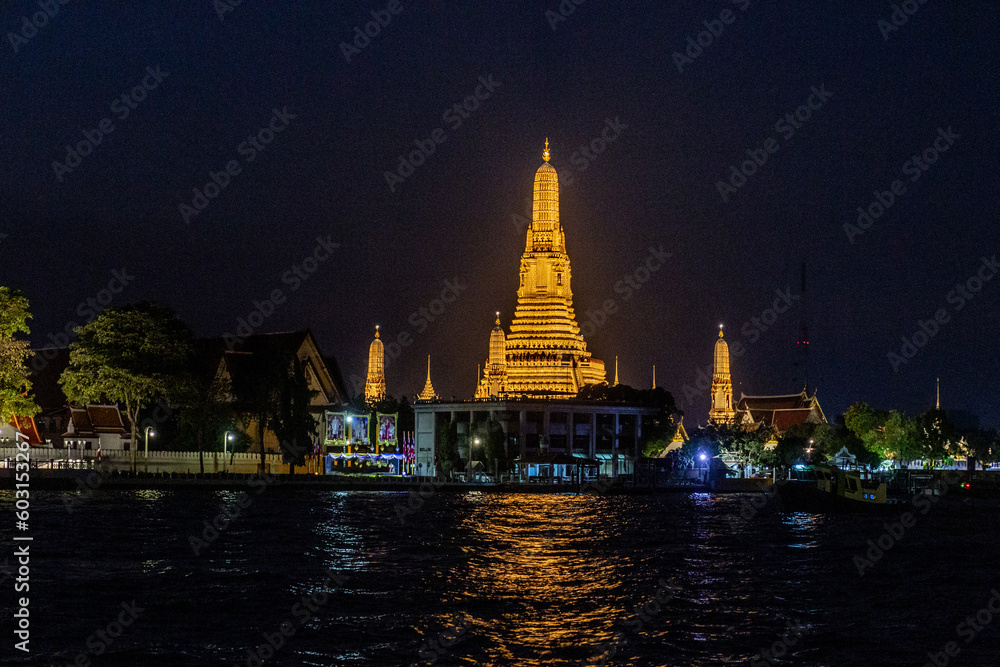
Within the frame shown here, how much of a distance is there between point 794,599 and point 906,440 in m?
93.9

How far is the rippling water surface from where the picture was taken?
26.7m

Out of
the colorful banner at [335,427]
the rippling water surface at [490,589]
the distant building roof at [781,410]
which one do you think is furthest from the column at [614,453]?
the rippling water surface at [490,589]

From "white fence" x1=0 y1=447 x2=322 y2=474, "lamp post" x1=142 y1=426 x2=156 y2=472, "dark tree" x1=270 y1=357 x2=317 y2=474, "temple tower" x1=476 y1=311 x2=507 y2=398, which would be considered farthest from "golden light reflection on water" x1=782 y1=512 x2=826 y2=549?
"temple tower" x1=476 y1=311 x2=507 y2=398

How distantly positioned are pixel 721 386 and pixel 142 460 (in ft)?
278

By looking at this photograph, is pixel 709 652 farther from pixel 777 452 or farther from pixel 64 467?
pixel 777 452

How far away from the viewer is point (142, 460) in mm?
87125

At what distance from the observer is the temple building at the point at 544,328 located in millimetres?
142250

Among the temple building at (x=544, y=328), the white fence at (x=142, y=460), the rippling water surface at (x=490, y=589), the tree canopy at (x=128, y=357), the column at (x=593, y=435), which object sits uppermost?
the temple building at (x=544, y=328)

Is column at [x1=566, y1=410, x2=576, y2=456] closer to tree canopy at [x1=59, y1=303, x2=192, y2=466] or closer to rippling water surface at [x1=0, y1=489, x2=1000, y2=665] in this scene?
tree canopy at [x1=59, y1=303, x2=192, y2=466]

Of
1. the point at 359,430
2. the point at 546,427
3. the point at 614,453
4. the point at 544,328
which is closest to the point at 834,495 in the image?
the point at 359,430

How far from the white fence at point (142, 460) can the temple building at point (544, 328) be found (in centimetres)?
4989

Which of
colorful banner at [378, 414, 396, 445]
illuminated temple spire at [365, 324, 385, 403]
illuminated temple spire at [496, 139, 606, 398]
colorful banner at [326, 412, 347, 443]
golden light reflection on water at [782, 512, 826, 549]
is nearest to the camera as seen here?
golden light reflection on water at [782, 512, 826, 549]

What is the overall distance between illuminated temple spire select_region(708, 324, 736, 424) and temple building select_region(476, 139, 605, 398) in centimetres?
1574

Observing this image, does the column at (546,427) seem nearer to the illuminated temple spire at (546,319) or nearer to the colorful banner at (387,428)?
the colorful banner at (387,428)
